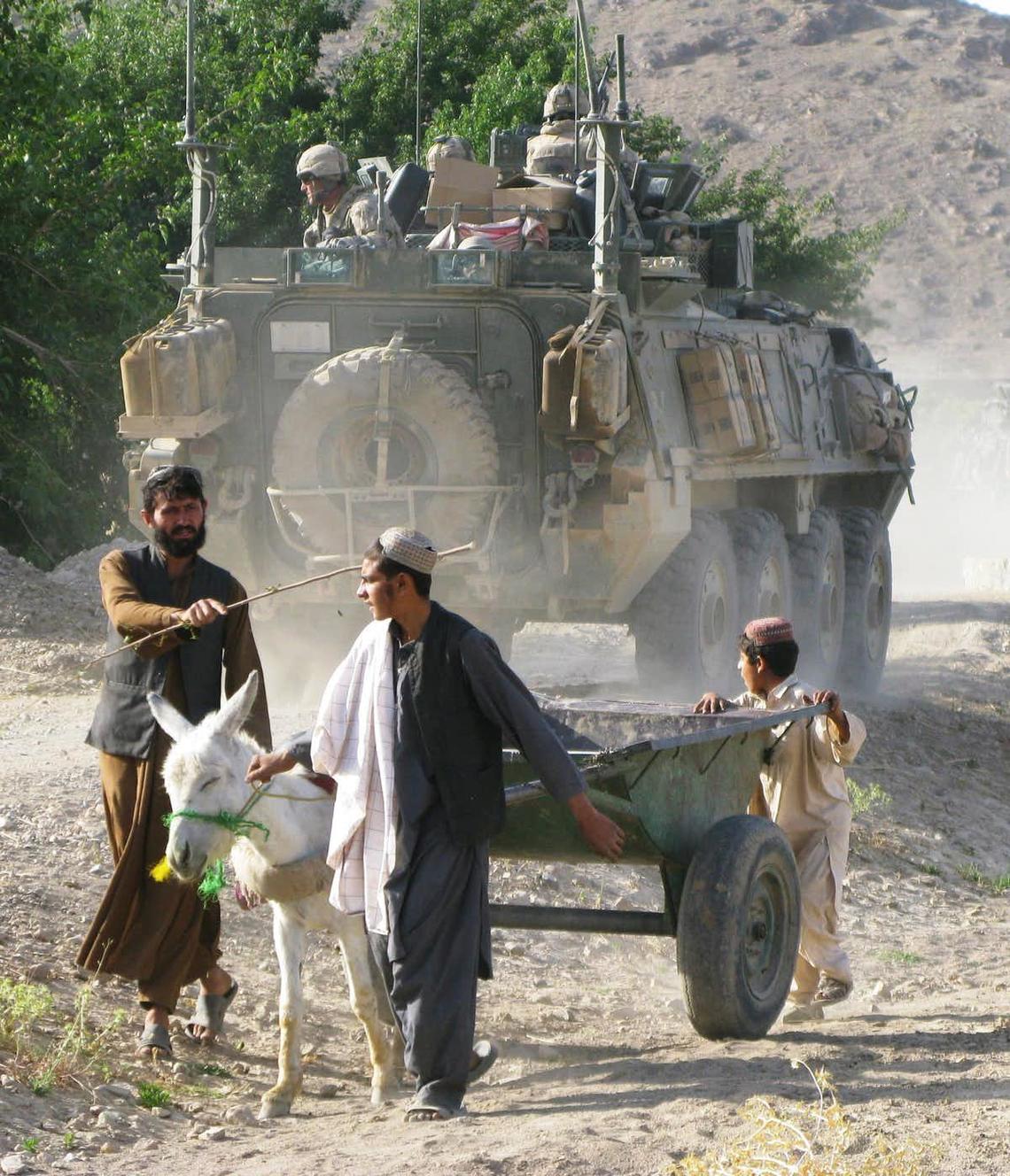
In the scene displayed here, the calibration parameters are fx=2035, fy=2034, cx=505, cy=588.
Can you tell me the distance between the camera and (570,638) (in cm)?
1683

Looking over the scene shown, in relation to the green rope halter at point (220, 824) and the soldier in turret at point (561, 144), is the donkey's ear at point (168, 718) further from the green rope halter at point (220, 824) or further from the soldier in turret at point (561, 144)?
the soldier in turret at point (561, 144)

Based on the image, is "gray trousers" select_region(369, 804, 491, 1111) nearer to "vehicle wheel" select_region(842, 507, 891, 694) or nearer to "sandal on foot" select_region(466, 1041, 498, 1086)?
"sandal on foot" select_region(466, 1041, 498, 1086)

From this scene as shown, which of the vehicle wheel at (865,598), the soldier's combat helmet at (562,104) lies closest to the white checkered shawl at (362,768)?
the soldier's combat helmet at (562,104)

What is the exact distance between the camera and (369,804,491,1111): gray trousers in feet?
17.2

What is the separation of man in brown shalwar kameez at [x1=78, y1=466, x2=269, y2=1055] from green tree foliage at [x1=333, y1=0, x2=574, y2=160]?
62.4 feet

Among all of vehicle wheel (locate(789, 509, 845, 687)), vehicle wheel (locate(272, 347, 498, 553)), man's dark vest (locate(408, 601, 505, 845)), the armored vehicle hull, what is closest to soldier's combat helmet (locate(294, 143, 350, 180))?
the armored vehicle hull

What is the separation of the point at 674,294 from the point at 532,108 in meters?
13.3

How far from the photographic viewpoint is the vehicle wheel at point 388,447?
1063 centimetres

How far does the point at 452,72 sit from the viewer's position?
27266 mm

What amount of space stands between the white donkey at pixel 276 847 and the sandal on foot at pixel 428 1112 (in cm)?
46

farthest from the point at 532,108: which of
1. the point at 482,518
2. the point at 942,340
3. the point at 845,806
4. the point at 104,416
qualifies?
the point at 942,340

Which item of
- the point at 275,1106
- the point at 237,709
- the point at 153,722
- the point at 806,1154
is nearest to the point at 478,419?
the point at 153,722

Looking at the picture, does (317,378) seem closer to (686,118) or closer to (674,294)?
(674,294)

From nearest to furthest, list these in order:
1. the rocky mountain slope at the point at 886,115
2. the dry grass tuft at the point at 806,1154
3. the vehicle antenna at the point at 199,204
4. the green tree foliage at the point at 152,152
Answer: the dry grass tuft at the point at 806,1154
the vehicle antenna at the point at 199,204
the green tree foliage at the point at 152,152
the rocky mountain slope at the point at 886,115
